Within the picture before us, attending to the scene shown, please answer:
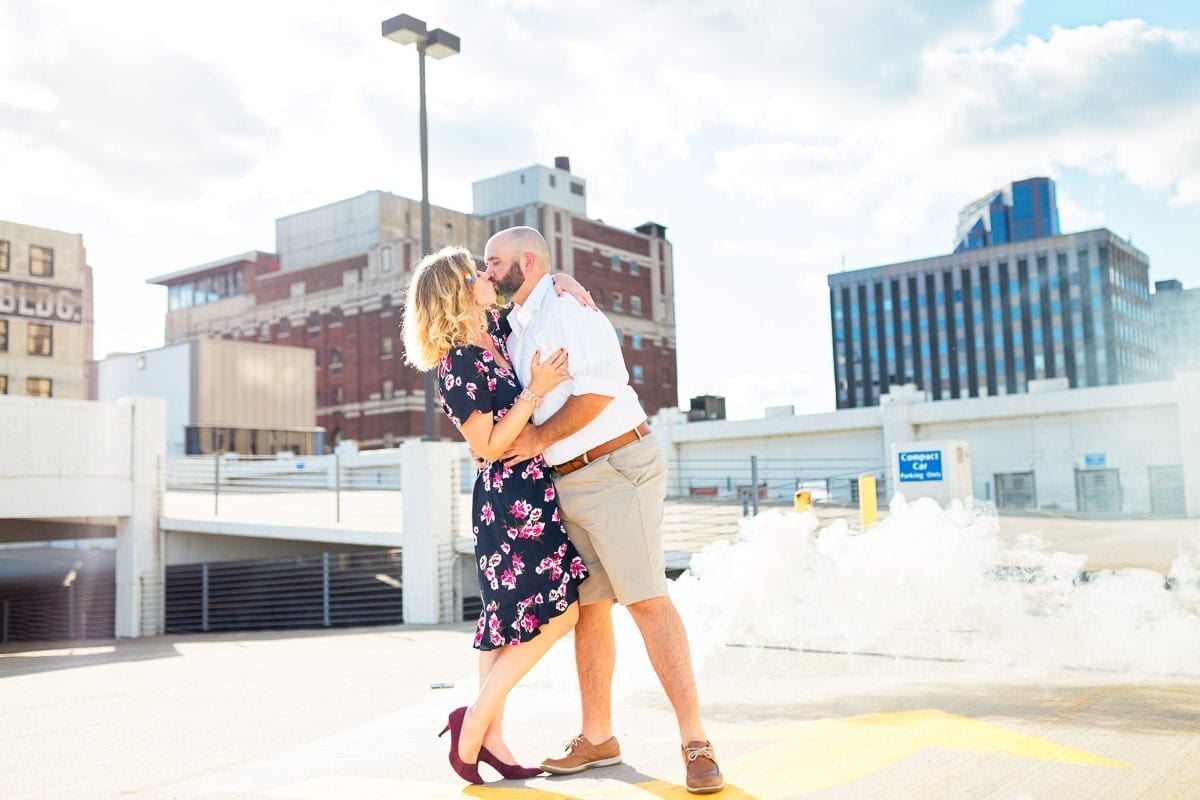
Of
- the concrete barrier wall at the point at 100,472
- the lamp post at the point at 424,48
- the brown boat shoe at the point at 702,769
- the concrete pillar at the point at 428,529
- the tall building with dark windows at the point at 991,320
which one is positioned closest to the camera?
Result: the brown boat shoe at the point at 702,769

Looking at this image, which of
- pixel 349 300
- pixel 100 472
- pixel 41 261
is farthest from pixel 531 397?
pixel 349 300

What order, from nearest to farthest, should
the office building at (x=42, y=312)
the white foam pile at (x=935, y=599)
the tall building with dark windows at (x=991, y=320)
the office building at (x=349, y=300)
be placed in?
the white foam pile at (x=935, y=599)
the office building at (x=42, y=312)
the office building at (x=349, y=300)
the tall building with dark windows at (x=991, y=320)

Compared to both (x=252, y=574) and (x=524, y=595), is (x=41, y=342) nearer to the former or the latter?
(x=252, y=574)

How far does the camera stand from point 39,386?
54.2m

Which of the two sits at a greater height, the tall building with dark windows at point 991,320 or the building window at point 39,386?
the tall building with dark windows at point 991,320

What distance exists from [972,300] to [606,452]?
123382mm

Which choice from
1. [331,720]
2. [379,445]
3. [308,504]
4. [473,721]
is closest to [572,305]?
[473,721]

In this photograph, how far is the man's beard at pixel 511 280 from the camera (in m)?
3.63

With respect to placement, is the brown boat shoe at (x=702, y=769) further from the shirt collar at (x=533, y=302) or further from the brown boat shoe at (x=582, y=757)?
the shirt collar at (x=533, y=302)

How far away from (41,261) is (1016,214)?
145803mm

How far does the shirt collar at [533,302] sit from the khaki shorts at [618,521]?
21.7 inches

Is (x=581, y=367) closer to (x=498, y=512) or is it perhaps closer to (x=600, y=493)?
(x=600, y=493)

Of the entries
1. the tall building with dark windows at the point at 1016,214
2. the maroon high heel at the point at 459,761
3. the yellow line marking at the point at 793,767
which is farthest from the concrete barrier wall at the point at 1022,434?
the tall building with dark windows at the point at 1016,214

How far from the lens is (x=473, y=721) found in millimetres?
3371
